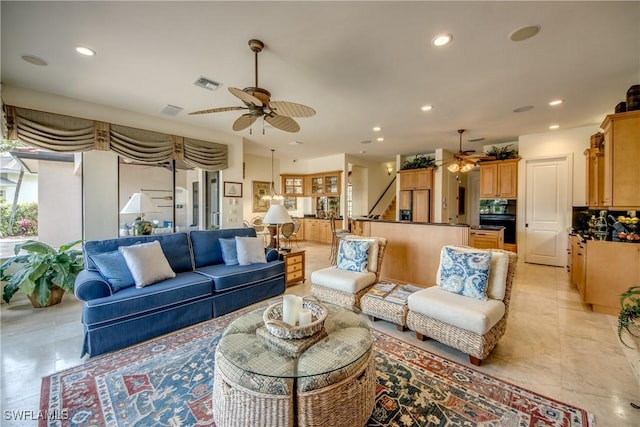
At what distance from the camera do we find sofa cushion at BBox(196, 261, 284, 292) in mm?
3125

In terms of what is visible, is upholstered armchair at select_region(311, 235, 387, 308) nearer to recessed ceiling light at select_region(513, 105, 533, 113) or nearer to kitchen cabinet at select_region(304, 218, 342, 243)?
recessed ceiling light at select_region(513, 105, 533, 113)

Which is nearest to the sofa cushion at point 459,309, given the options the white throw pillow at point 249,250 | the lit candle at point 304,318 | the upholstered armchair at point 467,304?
the upholstered armchair at point 467,304

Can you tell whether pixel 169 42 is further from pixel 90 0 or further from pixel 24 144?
pixel 24 144

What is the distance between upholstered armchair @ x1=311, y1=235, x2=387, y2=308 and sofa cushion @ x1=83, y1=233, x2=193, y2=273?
1.72 metres

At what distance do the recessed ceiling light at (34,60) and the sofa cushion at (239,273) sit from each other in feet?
9.15

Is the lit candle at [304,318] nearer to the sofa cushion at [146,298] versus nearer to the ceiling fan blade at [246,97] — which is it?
the sofa cushion at [146,298]

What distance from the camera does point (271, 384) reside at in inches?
53.1

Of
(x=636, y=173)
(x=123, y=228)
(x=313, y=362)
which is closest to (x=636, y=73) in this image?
(x=636, y=173)

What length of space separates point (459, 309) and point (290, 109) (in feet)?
7.76

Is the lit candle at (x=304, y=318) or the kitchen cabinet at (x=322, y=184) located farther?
the kitchen cabinet at (x=322, y=184)

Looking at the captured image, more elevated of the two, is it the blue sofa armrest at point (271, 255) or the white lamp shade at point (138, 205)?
the white lamp shade at point (138, 205)

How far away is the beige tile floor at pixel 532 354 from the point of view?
1.81 metres

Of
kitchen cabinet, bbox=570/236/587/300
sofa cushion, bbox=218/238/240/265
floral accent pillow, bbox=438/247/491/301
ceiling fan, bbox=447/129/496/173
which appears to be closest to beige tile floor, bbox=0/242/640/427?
kitchen cabinet, bbox=570/236/587/300

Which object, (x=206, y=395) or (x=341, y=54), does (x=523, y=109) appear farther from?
(x=206, y=395)
